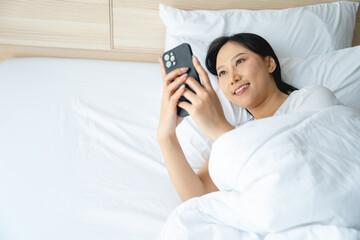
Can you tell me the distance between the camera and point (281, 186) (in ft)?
2.11

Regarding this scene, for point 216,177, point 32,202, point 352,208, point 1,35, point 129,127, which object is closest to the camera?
point 352,208

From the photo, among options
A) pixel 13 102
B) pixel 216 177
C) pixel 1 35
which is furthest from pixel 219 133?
pixel 1 35

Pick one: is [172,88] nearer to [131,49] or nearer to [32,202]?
[32,202]

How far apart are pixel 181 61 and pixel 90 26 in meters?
0.78

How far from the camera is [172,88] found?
93 cm

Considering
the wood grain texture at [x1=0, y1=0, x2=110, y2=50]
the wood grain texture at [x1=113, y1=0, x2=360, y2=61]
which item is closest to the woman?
the wood grain texture at [x1=113, y1=0, x2=360, y2=61]

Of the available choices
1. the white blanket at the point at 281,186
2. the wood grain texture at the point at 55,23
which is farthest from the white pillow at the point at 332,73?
the wood grain texture at the point at 55,23

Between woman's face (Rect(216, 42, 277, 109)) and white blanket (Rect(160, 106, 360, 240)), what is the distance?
334mm

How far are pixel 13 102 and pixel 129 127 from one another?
460 millimetres

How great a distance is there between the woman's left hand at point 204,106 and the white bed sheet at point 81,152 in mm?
243

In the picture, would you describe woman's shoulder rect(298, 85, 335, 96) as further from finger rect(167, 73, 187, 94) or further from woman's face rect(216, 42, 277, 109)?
finger rect(167, 73, 187, 94)

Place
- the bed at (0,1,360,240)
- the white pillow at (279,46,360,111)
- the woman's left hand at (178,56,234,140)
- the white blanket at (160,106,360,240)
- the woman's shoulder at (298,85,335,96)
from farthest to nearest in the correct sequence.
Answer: the white pillow at (279,46,360,111) → the woman's shoulder at (298,85,335,96) → the woman's left hand at (178,56,234,140) → the bed at (0,1,360,240) → the white blanket at (160,106,360,240)

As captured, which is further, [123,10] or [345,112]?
[123,10]

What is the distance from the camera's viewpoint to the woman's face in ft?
3.69
